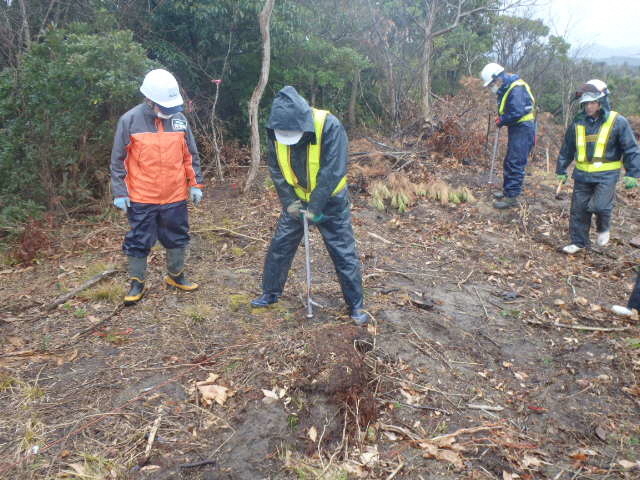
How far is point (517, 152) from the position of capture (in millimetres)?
7070

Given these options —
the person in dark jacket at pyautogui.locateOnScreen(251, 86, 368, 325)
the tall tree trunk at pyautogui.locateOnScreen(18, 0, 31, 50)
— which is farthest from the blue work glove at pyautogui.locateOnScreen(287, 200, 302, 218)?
the tall tree trunk at pyautogui.locateOnScreen(18, 0, 31, 50)

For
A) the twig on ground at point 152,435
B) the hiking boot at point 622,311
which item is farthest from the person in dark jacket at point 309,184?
the hiking boot at point 622,311

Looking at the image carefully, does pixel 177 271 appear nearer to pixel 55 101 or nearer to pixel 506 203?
pixel 55 101

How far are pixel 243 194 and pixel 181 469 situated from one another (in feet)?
18.1

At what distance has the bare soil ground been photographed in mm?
2816

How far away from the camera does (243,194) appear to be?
780 centimetres

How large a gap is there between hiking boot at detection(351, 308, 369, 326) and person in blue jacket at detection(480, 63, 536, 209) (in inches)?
162

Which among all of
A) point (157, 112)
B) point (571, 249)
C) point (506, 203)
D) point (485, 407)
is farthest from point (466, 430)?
point (506, 203)

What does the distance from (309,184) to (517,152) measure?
448cm

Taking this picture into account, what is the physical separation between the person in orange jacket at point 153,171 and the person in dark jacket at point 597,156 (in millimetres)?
4491

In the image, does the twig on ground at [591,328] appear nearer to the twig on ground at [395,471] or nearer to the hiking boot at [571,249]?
the hiking boot at [571,249]

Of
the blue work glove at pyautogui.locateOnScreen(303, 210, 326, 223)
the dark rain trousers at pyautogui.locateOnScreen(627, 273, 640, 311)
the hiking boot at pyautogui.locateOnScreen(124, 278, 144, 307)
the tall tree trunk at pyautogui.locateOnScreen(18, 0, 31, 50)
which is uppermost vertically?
the tall tree trunk at pyautogui.locateOnScreen(18, 0, 31, 50)

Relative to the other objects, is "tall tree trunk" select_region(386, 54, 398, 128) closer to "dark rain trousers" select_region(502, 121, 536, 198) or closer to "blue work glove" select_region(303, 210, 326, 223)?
"dark rain trousers" select_region(502, 121, 536, 198)

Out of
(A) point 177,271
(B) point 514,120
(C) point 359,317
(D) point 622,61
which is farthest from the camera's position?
(D) point 622,61
